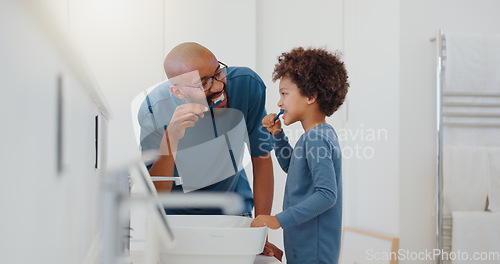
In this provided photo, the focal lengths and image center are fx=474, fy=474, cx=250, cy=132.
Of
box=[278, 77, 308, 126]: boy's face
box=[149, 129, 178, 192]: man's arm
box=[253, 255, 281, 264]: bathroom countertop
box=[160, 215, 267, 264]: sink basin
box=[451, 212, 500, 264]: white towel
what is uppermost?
box=[278, 77, 308, 126]: boy's face

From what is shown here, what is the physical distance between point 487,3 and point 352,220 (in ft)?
4.53

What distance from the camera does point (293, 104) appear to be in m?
1.42

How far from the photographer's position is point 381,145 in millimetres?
2545

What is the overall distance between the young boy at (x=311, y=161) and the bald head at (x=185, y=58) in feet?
0.91

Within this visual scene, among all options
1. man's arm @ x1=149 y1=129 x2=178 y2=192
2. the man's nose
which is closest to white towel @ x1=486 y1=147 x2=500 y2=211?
the man's nose

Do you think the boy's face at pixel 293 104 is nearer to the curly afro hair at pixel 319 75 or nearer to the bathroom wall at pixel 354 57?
the curly afro hair at pixel 319 75

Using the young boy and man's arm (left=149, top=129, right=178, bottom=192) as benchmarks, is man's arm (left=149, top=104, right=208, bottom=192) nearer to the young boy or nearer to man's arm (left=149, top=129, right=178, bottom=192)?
man's arm (left=149, top=129, right=178, bottom=192)

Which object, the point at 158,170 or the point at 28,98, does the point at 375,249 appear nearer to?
the point at 158,170

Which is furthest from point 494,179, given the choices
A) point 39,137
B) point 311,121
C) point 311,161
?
point 39,137

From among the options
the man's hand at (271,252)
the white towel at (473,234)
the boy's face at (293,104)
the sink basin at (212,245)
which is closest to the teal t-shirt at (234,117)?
the boy's face at (293,104)

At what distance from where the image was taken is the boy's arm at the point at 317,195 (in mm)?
1143

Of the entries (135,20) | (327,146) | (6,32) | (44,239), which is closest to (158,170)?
(327,146)

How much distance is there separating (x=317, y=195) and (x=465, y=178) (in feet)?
4.61

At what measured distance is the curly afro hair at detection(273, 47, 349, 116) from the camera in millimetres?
1415
